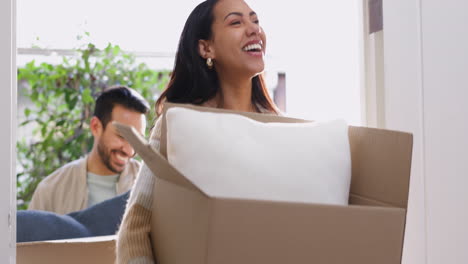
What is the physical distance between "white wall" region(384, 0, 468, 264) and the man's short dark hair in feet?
6.48

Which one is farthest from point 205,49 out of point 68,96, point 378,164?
point 68,96

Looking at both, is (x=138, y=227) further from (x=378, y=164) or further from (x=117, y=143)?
(x=117, y=143)

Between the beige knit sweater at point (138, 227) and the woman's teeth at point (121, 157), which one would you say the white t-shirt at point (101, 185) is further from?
the beige knit sweater at point (138, 227)

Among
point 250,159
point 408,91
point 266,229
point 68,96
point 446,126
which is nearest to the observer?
point 266,229

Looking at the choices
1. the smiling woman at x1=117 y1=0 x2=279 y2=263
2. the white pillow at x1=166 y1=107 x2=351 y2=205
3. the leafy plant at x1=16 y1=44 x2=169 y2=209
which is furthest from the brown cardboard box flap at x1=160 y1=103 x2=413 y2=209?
the leafy plant at x1=16 y1=44 x2=169 y2=209

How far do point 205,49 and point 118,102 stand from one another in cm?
183

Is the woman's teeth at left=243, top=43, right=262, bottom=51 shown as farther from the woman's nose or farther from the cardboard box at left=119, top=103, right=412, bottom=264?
→ the cardboard box at left=119, top=103, right=412, bottom=264

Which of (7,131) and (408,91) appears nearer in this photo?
(7,131)

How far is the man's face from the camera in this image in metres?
3.37

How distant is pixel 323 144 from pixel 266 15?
2317 mm

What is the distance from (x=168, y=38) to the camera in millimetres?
3576

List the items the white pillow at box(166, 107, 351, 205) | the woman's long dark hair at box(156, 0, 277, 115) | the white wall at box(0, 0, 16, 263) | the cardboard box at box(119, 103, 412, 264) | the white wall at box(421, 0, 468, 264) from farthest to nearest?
the woman's long dark hair at box(156, 0, 277, 115), the white wall at box(421, 0, 468, 264), the white wall at box(0, 0, 16, 263), the white pillow at box(166, 107, 351, 205), the cardboard box at box(119, 103, 412, 264)

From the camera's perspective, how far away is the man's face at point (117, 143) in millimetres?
3369

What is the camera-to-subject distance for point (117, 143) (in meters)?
3.41
